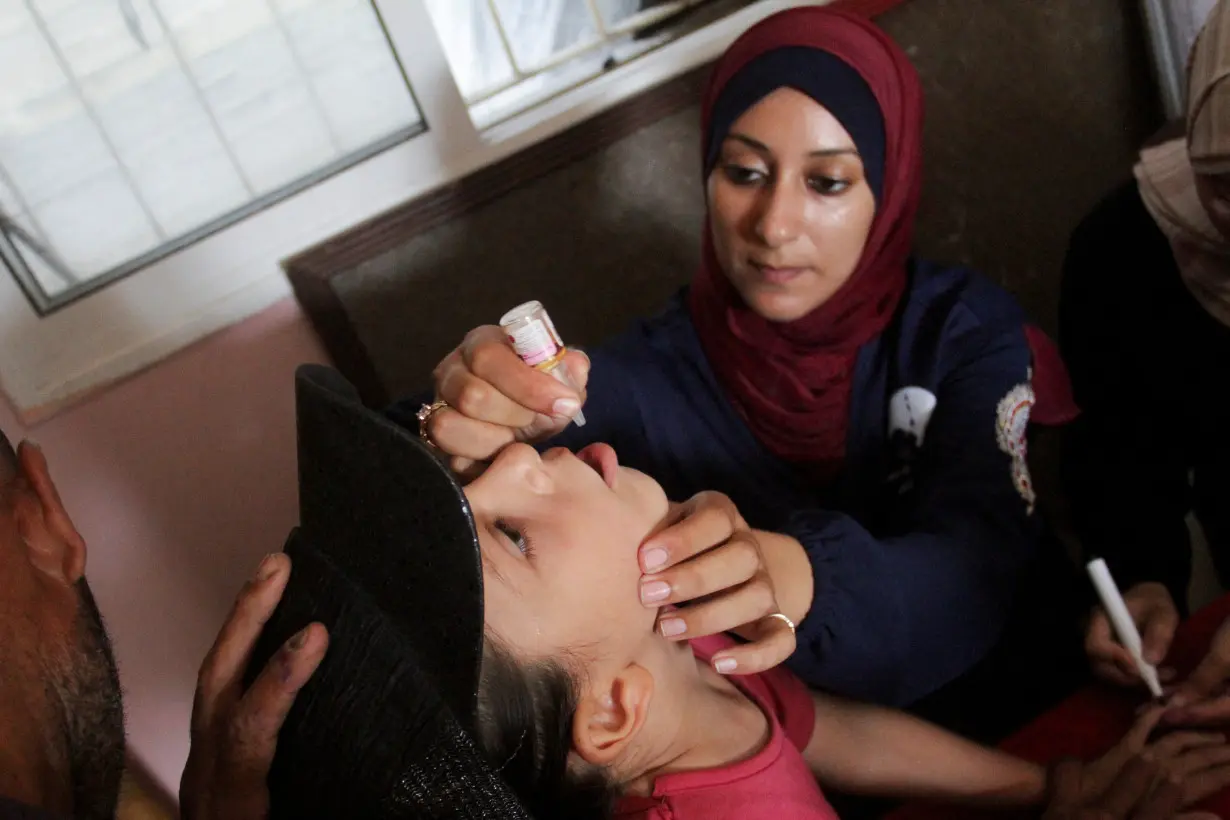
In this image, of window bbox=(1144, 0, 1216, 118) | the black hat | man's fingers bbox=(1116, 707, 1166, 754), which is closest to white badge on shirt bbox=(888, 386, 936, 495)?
man's fingers bbox=(1116, 707, 1166, 754)

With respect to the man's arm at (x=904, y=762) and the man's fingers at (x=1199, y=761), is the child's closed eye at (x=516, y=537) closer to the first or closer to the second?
the man's arm at (x=904, y=762)

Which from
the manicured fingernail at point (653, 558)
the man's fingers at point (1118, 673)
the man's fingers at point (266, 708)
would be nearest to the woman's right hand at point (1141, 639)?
the man's fingers at point (1118, 673)

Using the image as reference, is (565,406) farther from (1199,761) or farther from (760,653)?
(1199,761)

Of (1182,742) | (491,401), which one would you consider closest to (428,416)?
(491,401)

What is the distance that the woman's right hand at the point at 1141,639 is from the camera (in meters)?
0.96

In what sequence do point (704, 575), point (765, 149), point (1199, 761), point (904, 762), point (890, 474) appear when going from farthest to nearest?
point (890, 474) < point (765, 149) < point (904, 762) < point (1199, 761) < point (704, 575)

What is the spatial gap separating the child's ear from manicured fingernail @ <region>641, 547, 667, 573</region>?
0.30 feet

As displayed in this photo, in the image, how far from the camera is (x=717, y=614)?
0.74m

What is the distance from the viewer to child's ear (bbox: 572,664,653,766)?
70cm

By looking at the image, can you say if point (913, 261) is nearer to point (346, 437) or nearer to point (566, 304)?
point (566, 304)

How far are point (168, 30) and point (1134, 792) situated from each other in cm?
162

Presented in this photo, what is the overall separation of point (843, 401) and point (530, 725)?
0.70 metres

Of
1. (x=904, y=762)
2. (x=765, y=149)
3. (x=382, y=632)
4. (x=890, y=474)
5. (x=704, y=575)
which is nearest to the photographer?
(x=382, y=632)

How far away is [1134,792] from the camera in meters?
0.83
